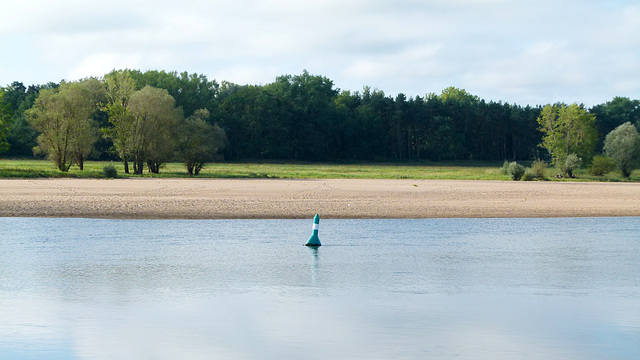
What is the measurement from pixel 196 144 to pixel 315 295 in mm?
54113

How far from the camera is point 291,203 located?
33.3 m

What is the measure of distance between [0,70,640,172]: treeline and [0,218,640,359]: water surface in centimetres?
9788

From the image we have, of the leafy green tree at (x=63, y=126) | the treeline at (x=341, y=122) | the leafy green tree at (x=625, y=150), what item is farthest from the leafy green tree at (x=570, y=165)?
the treeline at (x=341, y=122)

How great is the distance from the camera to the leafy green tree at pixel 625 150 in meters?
77.8

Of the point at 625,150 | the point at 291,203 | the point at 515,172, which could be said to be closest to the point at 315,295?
the point at 291,203

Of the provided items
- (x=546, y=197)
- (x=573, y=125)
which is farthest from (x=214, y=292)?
(x=573, y=125)

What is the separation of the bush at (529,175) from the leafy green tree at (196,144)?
2892 cm

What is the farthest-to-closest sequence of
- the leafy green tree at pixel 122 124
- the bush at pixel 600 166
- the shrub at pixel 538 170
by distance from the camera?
the bush at pixel 600 166 → the leafy green tree at pixel 122 124 → the shrub at pixel 538 170

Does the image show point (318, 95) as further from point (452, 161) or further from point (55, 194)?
point (55, 194)

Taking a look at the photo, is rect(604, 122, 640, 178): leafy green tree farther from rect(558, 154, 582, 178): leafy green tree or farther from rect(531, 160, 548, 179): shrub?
rect(531, 160, 548, 179): shrub

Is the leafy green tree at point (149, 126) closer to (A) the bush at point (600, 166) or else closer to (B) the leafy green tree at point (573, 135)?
(B) the leafy green tree at point (573, 135)

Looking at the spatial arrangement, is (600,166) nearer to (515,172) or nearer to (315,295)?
(515,172)

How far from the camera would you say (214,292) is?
1321 centimetres

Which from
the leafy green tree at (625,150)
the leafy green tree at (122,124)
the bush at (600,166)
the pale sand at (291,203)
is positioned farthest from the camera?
the leafy green tree at (625,150)
